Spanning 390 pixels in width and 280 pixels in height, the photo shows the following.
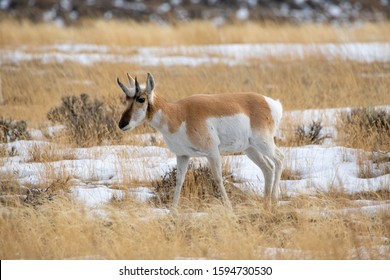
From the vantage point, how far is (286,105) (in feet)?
39.7

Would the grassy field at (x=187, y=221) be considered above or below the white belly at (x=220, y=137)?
below

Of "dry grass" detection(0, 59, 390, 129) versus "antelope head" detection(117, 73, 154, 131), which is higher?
"antelope head" detection(117, 73, 154, 131)

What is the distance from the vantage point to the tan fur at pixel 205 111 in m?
6.94

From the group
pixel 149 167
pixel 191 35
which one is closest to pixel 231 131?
pixel 149 167

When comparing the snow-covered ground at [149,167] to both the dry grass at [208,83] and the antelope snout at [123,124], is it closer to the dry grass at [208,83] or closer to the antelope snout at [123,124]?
the antelope snout at [123,124]

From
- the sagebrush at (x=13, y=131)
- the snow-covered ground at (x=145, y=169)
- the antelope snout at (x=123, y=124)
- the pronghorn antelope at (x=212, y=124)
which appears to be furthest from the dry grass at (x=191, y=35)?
the antelope snout at (x=123, y=124)

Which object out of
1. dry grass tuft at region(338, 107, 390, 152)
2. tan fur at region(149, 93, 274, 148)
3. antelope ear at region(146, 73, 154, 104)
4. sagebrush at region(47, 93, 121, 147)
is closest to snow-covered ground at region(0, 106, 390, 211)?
dry grass tuft at region(338, 107, 390, 152)

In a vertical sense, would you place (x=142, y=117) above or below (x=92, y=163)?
above

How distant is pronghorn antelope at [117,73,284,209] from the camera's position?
22.4 feet

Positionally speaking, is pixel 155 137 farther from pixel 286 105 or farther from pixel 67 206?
pixel 67 206

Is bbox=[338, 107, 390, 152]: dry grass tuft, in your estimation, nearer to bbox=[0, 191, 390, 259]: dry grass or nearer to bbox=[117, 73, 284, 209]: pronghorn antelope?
bbox=[117, 73, 284, 209]: pronghorn antelope
